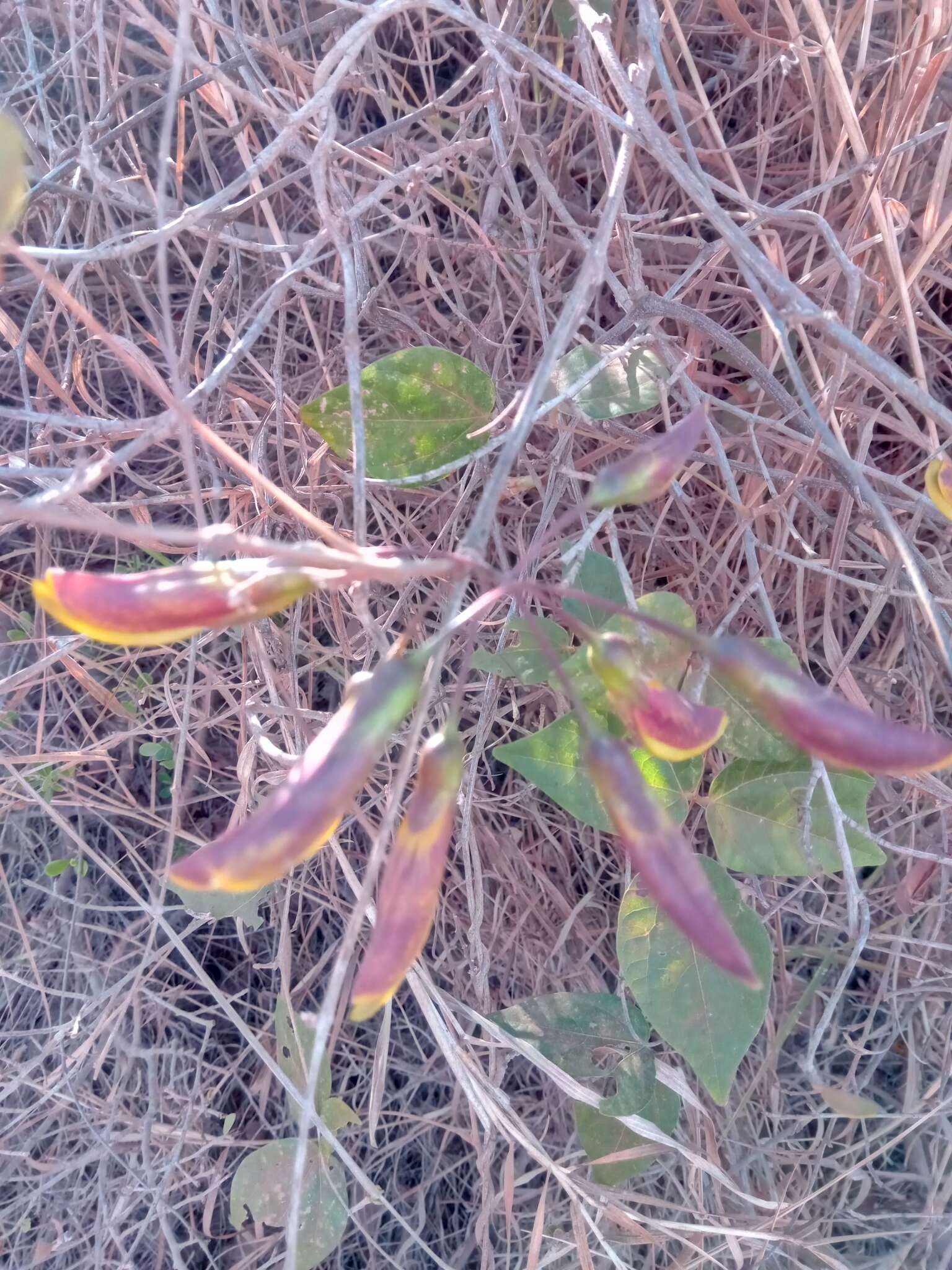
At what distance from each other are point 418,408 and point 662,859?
2.09ft

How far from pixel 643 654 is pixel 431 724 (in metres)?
0.56

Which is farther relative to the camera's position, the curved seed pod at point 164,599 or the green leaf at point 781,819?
Answer: the green leaf at point 781,819

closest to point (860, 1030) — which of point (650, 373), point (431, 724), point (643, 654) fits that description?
point (431, 724)

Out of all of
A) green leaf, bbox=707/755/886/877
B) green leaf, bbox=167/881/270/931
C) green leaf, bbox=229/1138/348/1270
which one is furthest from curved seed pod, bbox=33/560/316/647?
green leaf, bbox=229/1138/348/1270

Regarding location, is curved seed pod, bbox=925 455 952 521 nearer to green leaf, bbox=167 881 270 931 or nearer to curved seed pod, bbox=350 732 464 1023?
curved seed pod, bbox=350 732 464 1023

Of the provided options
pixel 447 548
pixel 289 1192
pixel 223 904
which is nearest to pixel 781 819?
pixel 447 548

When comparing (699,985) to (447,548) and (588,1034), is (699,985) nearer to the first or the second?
(588,1034)

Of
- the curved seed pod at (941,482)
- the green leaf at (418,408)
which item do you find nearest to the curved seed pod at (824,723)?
the curved seed pod at (941,482)

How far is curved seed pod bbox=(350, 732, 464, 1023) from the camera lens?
53cm

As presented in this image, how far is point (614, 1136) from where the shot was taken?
1190 mm

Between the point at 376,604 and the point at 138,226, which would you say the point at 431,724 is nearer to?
the point at 376,604

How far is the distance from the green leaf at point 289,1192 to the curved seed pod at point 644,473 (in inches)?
41.6

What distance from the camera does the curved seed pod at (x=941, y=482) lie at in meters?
0.78

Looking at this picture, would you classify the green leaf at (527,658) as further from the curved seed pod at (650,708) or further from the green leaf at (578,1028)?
the green leaf at (578,1028)
